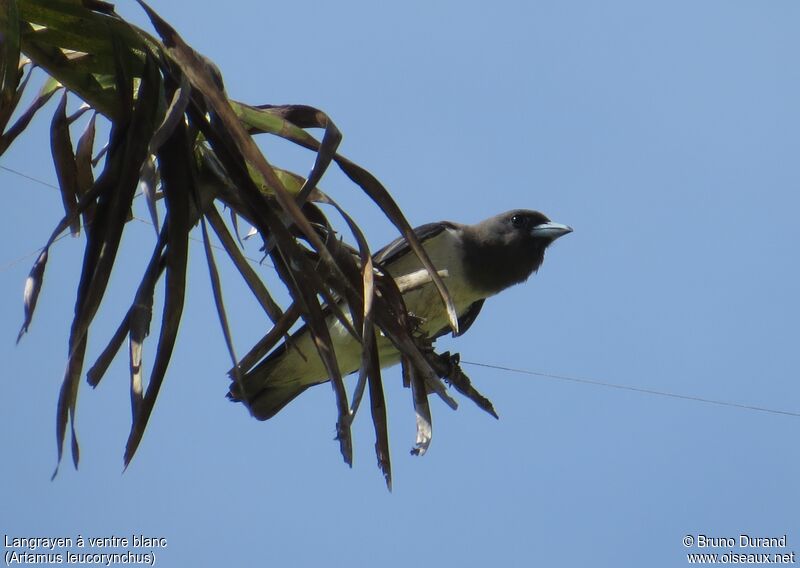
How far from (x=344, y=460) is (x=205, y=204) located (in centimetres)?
79

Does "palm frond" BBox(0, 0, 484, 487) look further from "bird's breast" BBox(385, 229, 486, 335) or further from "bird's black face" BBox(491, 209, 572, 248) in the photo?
"bird's black face" BBox(491, 209, 572, 248)

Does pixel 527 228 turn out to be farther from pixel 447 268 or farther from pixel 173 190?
pixel 173 190

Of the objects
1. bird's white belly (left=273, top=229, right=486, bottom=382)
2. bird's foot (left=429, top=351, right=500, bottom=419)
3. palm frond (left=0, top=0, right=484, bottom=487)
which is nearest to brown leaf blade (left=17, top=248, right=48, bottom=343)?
palm frond (left=0, top=0, right=484, bottom=487)

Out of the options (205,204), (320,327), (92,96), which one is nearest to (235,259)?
(205,204)

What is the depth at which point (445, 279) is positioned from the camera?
6074 millimetres

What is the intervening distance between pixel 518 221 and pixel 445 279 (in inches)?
36.5

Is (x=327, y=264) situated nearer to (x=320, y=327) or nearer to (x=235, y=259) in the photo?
(x=320, y=327)

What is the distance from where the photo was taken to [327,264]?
9.08ft

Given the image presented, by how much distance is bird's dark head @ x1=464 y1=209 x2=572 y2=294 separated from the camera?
639 cm

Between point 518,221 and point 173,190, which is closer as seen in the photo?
point 173,190

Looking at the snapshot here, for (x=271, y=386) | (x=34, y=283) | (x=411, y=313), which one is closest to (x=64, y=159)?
(x=34, y=283)

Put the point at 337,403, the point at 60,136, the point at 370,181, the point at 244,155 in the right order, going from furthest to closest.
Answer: the point at 60,136, the point at 370,181, the point at 337,403, the point at 244,155

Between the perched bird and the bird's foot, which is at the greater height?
the perched bird

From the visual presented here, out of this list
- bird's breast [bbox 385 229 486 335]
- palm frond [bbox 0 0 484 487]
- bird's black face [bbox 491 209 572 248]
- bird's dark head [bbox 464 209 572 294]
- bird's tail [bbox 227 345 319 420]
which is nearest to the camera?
palm frond [bbox 0 0 484 487]
